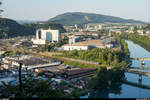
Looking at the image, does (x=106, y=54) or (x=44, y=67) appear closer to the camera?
(x=44, y=67)

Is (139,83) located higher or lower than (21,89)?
lower

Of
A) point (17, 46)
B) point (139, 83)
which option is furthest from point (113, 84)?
point (17, 46)

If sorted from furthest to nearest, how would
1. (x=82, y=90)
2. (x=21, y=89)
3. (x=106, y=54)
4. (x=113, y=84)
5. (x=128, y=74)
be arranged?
(x=106, y=54), (x=128, y=74), (x=113, y=84), (x=82, y=90), (x=21, y=89)

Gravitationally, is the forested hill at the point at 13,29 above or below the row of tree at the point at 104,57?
above

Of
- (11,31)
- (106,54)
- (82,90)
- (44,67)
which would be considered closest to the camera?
(82,90)

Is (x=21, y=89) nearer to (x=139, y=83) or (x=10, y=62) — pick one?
(x=139, y=83)

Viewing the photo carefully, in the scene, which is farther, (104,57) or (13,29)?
(13,29)

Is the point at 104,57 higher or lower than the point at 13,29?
lower

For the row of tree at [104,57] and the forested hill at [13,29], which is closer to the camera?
the row of tree at [104,57]

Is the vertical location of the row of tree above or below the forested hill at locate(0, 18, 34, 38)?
below

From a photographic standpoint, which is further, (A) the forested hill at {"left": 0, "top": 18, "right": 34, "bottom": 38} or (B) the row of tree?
A: (A) the forested hill at {"left": 0, "top": 18, "right": 34, "bottom": 38}
